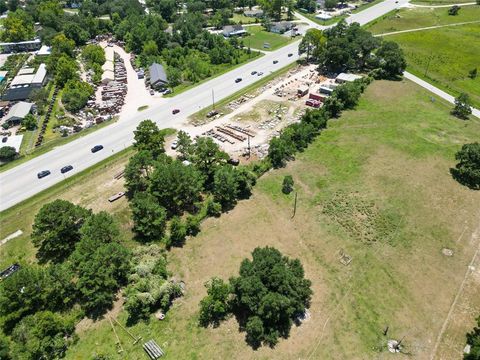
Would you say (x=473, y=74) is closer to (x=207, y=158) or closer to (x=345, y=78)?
(x=345, y=78)

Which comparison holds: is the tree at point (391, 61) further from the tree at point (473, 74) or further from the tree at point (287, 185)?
the tree at point (287, 185)

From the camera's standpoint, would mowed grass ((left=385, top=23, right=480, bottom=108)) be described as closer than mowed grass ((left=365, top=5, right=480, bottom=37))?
Yes

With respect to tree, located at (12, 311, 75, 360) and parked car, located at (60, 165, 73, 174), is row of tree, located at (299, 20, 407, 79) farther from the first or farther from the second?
tree, located at (12, 311, 75, 360)

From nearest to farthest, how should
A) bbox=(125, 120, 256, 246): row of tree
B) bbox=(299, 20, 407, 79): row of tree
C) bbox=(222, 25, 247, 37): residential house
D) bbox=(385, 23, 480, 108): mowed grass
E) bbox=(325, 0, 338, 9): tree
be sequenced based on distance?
bbox=(125, 120, 256, 246): row of tree, bbox=(385, 23, 480, 108): mowed grass, bbox=(299, 20, 407, 79): row of tree, bbox=(222, 25, 247, 37): residential house, bbox=(325, 0, 338, 9): tree

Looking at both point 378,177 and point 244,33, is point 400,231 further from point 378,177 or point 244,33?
point 244,33

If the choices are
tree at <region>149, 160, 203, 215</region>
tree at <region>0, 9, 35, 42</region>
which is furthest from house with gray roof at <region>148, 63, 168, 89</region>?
tree at <region>0, 9, 35, 42</region>
